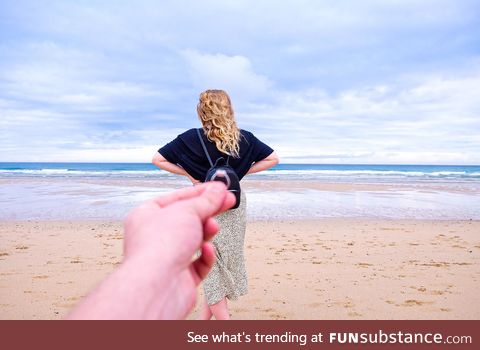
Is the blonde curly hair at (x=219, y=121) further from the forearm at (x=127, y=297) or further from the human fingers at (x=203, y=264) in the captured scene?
the forearm at (x=127, y=297)

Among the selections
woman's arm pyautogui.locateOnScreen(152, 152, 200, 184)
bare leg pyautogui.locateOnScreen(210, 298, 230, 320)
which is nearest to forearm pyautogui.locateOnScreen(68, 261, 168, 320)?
woman's arm pyautogui.locateOnScreen(152, 152, 200, 184)

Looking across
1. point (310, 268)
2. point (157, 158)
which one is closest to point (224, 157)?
point (157, 158)

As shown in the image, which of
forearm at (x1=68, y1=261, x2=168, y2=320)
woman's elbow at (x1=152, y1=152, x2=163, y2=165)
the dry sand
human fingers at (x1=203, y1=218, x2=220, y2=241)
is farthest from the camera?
the dry sand

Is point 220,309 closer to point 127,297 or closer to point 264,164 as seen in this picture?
point 264,164

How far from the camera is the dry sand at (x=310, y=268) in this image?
5145 millimetres

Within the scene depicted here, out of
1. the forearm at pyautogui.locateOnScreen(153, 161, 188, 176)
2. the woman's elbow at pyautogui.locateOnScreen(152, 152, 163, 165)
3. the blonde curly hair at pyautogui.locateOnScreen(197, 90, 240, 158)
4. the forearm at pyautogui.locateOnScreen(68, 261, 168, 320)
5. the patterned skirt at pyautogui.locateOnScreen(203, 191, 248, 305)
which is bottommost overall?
the patterned skirt at pyautogui.locateOnScreen(203, 191, 248, 305)

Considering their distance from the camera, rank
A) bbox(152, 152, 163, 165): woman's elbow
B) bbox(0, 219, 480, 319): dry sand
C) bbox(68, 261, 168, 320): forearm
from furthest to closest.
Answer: bbox(0, 219, 480, 319): dry sand
bbox(152, 152, 163, 165): woman's elbow
bbox(68, 261, 168, 320): forearm

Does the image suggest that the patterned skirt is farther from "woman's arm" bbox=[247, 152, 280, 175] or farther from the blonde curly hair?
the blonde curly hair

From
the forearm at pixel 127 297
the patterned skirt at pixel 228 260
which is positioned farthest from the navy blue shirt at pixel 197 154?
the forearm at pixel 127 297

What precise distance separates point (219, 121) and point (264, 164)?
0.57 m

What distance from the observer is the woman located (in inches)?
141

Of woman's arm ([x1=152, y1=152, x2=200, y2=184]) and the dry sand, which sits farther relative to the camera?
the dry sand

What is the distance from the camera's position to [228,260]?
3783 mm

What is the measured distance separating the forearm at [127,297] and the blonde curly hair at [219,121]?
2.57 metres
